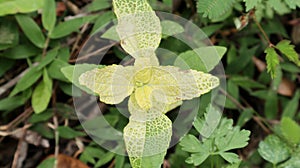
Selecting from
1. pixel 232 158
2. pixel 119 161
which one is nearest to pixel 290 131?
pixel 232 158

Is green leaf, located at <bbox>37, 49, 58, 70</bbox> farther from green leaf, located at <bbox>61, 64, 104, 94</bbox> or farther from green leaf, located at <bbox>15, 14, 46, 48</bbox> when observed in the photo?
green leaf, located at <bbox>61, 64, 104, 94</bbox>

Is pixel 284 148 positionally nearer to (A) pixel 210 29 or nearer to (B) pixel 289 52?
(B) pixel 289 52

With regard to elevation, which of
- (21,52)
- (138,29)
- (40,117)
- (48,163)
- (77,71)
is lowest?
(48,163)

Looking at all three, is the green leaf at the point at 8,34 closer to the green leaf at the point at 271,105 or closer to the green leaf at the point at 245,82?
the green leaf at the point at 245,82

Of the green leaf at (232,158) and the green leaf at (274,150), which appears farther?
the green leaf at (274,150)

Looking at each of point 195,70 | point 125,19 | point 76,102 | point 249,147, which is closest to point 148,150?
point 195,70

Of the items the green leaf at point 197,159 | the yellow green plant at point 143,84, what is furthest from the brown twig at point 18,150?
the green leaf at point 197,159

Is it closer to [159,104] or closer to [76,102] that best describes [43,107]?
[76,102]
